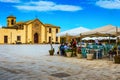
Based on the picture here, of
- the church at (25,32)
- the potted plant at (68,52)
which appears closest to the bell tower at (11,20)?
the church at (25,32)

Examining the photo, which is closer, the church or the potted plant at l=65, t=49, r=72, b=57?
the potted plant at l=65, t=49, r=72, b=57

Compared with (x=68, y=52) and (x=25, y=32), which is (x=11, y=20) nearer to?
(x=25, y=32)

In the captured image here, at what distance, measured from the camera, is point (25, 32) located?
58375 mm

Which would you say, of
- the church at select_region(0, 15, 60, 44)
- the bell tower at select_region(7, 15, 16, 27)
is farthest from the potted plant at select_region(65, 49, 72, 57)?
the bell tower at select_region(7, 15, 16, 27)

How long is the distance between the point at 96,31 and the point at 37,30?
157 ft

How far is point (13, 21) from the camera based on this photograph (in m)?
63.6

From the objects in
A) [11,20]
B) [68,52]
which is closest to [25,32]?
[11,20]

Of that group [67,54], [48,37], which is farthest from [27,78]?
[48,37]

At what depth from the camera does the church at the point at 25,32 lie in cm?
5644

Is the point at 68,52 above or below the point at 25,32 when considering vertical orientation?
below

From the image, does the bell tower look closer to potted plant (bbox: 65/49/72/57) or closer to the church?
the church

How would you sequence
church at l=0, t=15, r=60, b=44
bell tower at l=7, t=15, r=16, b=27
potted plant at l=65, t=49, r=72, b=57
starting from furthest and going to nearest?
1. bell tower at l=7, t=15, r=16, b=27
2. church at l=0, t=15, r=60, b=44
3. potted plant at l=65, t=49, r=72, b=57

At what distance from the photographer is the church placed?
56438 millimetres

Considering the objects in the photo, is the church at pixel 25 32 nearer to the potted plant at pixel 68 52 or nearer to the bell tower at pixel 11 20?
the bell tower at pixel 11 20
